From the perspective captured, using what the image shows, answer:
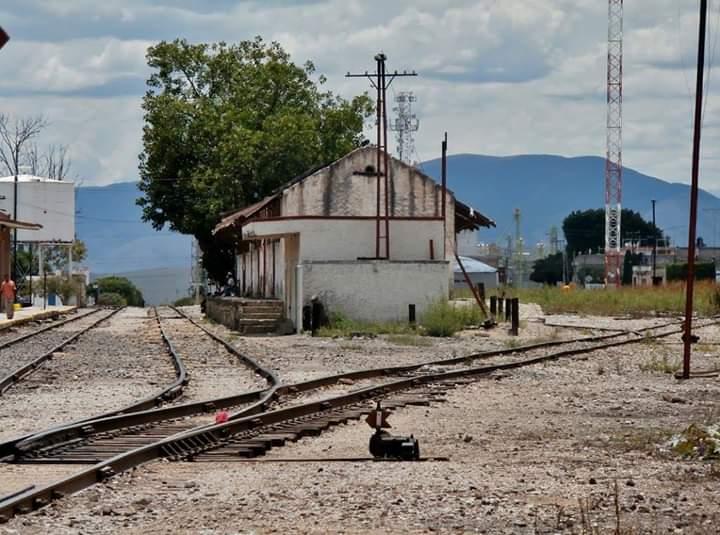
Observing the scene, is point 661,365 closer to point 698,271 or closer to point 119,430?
point 119,430

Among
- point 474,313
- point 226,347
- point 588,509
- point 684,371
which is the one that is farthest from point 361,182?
point 588,509

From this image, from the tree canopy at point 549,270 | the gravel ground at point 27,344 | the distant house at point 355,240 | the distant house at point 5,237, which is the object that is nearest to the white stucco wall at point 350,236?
the distant house at point 355,240

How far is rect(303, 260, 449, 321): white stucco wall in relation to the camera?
134 ft

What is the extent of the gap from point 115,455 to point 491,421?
481 centimetres

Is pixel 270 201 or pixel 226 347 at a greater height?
pixel 270 201

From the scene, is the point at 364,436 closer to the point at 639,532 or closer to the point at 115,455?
the point at 115,455

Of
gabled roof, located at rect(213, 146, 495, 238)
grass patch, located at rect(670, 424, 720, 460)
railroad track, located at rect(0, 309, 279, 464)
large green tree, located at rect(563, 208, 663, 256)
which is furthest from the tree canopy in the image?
grass patch, located at rect(670, 424, 720, 460)

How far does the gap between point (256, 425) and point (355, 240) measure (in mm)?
29805

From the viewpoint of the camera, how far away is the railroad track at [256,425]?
1077 centimetres

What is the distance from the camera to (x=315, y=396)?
739 inches

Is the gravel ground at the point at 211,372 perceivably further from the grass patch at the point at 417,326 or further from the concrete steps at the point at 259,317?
the concrete steps at the point at 259,317

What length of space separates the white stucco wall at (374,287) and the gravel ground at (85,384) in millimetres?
7430

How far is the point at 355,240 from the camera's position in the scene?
4422cm

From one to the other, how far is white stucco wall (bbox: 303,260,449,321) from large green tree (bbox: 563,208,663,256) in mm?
143352
